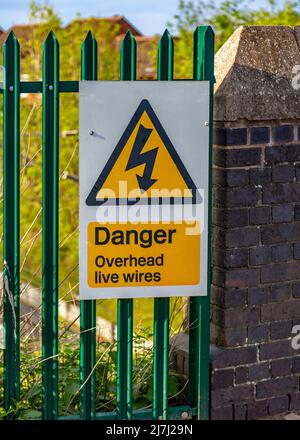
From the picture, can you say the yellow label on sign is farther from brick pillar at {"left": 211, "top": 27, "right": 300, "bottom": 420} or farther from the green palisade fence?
brick pillar at {"left": 211, "top": 27, "right": 300, "bottom": 420}

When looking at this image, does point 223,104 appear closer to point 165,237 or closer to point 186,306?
point 165,237

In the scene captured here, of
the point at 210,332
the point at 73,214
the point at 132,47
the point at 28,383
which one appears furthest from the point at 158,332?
the point at 73,214

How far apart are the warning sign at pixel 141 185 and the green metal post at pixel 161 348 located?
0.23ft

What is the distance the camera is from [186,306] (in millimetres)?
4820

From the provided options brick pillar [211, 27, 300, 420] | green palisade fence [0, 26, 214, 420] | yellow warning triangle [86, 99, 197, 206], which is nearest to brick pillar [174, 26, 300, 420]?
brick pillar [211, 27, 300, 420]

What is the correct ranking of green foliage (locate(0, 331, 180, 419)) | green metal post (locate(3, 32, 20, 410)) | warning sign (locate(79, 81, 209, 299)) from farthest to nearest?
green foliage (locate(0, 331, 180, 419)), warning sign (locate(79, 81, 209, 299)), green metal post (locate(3, 32, 20, 410))

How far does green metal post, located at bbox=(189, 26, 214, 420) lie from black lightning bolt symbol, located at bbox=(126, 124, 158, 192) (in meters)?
0.33

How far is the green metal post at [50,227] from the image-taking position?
420 centimetres

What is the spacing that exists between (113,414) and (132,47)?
1.85 m

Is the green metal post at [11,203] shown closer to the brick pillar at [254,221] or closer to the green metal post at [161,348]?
the green metal post at [161,348]

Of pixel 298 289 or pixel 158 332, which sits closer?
pixel 158 332

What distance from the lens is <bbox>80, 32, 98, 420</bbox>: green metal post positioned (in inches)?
166

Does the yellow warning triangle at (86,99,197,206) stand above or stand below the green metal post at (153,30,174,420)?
above

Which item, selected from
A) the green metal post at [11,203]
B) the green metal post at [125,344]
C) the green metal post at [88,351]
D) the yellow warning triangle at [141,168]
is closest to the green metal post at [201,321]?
the yellow warning triangle at [141,168]
